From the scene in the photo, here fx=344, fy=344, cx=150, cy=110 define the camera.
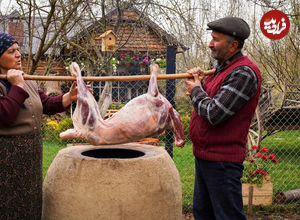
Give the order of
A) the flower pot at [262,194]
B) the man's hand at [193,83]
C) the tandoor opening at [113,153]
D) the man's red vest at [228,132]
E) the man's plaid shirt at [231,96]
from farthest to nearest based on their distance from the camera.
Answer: the flower pot at [262,194] → the tandoor opening at [113,153] → the man's hand at [193,83] → the man's red vest at [228,132] → the man's plaid shirt at [231,96]

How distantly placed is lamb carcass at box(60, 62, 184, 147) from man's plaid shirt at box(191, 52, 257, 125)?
18.9 inches

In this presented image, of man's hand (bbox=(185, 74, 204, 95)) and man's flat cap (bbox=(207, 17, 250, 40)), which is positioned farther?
man's hand (bbox=(185, 74, 204, 95))

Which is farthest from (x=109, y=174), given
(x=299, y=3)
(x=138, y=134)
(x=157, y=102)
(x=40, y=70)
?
(x=40, y=70)

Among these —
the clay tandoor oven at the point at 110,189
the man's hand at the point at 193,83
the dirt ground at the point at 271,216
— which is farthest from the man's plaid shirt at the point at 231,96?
the dirt ground at the point at 271,216

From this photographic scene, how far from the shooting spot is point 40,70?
11.6 meters

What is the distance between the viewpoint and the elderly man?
2.22 metres

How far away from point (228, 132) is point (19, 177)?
4.82 ft

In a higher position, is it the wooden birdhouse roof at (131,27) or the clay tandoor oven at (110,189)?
the wooden birdhouse roof at (131,27)

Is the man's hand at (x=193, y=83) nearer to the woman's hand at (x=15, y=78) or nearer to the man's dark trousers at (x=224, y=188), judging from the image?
the man's dark trousers at (x=224, y=188)

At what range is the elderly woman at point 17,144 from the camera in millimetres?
2297

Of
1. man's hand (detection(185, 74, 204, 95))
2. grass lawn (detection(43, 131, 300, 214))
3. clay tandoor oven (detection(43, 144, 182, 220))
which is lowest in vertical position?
grass lawn (detection(43, 131, 300, 214))

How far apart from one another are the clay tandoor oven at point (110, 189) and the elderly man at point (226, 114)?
34cm

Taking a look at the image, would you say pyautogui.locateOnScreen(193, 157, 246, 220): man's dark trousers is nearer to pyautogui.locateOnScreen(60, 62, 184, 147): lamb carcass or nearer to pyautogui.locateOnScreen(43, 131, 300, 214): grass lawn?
pyautogui.locateOnScreen(60, 62, 184, 147): lamb carcass

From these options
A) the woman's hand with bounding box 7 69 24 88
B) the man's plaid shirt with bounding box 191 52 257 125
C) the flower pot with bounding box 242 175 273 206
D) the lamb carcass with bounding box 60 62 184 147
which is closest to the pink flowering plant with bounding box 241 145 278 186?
the flower pot with bounding box 242 175 273 206
